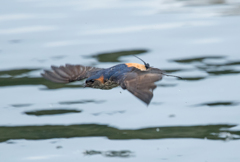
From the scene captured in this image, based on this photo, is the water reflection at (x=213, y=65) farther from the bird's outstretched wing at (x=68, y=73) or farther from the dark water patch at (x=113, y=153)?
the dark water patch at (x=113, y=153)

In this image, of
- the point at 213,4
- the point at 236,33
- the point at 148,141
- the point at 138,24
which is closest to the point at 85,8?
the point at 138,24

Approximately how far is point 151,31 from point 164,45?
928 mm

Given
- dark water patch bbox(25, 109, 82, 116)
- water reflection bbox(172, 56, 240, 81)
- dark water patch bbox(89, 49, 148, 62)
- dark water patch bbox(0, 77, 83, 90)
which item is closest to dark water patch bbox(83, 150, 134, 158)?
dark water patch bbox(25, 109, 82, 116)

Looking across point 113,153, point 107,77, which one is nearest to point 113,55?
point 107,77

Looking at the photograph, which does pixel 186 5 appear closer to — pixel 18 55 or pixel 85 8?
pixel 85 8

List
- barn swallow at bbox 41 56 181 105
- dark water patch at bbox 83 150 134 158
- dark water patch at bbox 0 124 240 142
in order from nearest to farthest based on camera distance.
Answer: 1. barn swallow at bbox 41 56 181 105
2. dark water patch at bbox 83 150 134 158
3. dark water patch at bbox 0 124 240 142

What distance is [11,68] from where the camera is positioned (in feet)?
33.0

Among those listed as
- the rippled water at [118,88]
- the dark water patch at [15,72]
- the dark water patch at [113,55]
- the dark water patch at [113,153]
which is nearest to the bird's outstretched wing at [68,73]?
the rippled water at [118,88]

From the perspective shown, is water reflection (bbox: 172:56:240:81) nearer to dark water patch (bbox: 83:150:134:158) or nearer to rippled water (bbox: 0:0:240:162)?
rippled water (bbox: 0:0:240:162)

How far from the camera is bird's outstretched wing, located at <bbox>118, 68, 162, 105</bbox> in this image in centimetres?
628

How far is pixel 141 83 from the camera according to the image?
21.4ft

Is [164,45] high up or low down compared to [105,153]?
up

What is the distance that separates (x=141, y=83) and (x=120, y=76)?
0.51 m

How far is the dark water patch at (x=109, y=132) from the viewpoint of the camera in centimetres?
736
